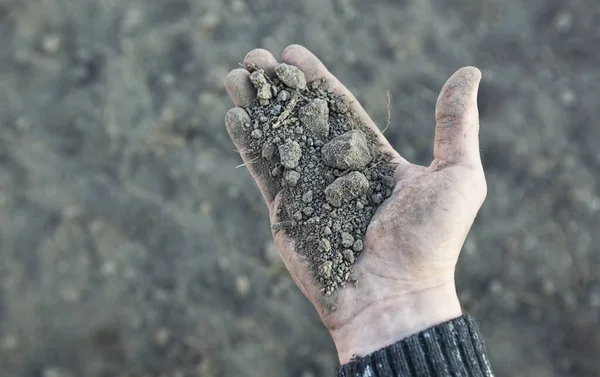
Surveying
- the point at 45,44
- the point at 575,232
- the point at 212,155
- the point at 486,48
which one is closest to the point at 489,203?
the point at 575,232

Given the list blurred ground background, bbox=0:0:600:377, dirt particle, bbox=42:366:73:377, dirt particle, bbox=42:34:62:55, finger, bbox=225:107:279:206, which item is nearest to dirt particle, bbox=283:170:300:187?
finger, bbox=225:107:279:206

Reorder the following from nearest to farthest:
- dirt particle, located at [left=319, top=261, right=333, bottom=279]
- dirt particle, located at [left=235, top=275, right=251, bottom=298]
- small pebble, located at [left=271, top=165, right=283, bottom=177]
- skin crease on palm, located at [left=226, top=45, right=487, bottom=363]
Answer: skin crease on palm, located at [left=226, top=45, right=487, bottom=363]
dirt particle, located at [left=319, top=261, right=333, bottom=279]
small pebble, located at [left=271, top=165, right=283, bottom=177]
dirt particle, located at [left=235, top=275, right=251, bottom=298]

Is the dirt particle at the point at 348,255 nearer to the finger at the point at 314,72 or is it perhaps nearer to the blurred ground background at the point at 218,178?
the finger at the point at 314,72

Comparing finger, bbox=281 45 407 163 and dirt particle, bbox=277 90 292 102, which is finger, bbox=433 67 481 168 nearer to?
finger, bbox=281 45 407 163

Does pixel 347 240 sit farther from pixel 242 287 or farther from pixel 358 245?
pixel 242 287

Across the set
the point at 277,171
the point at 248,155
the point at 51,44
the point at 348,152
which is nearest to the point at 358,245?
the point at 348,152

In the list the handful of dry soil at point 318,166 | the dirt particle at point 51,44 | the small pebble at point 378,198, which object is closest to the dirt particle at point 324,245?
the handful of dry soil at point 318,166
